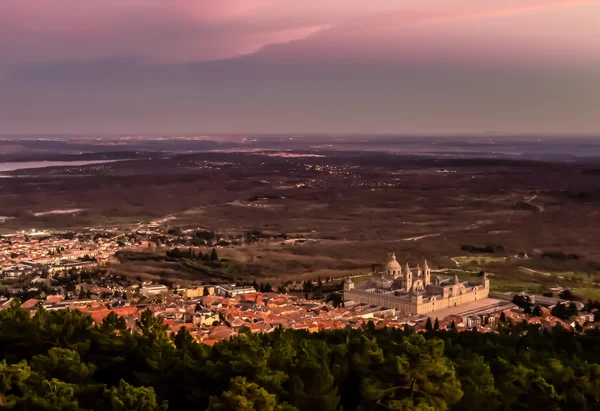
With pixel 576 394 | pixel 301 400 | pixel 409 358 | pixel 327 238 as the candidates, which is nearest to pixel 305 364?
pixel 301 400

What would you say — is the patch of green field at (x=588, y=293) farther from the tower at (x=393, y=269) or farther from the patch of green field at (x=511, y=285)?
the tower at (x=393, y=269)

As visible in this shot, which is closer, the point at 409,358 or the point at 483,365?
the point at 409,358

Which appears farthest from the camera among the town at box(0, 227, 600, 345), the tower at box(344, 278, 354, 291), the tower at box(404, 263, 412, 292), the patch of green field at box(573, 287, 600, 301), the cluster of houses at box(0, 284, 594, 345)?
the tower at box(404, 263, 412, 292)

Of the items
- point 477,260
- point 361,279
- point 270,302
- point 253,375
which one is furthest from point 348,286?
point 253,375

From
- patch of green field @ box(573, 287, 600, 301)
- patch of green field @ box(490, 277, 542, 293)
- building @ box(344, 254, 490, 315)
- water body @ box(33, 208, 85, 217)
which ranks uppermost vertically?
water body @ box(33, 208, 85, 217)

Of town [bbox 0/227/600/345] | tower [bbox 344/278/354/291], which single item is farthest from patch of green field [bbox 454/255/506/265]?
tower [bbox 344/278/354/291]

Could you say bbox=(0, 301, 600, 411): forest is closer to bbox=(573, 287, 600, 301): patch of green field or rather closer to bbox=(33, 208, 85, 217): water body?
bbox=(573, 287, 600, 301): patch of green field

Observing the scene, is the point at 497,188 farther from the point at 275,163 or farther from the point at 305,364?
the point at 305,364
